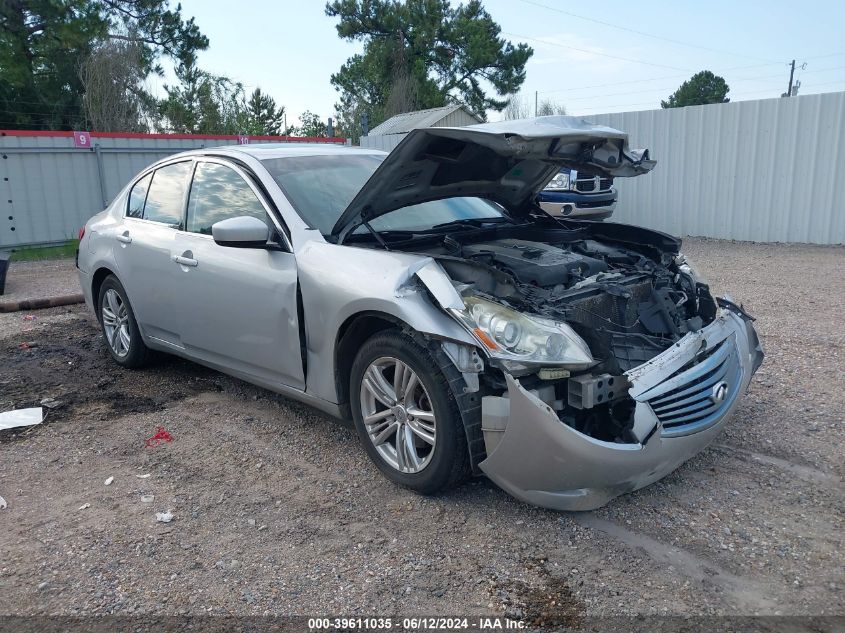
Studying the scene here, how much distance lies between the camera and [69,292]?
32.1 ft

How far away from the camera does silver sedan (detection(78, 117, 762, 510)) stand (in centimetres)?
315

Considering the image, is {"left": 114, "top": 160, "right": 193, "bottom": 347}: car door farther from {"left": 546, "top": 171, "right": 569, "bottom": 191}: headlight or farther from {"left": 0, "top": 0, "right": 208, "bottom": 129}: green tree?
{"left": 0, "top": 0, "right": 208, "bottom": 129}: green tree

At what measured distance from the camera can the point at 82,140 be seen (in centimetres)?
1442

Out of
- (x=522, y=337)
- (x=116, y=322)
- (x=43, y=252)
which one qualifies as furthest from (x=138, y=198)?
(x=43, y=252)

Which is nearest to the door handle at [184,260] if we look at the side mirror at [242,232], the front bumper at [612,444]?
the side mirror at [242,232]

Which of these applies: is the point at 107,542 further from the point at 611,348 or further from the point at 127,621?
the point at 611,348

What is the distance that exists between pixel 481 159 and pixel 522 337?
4.86 feet

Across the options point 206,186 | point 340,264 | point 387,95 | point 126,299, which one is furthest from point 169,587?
point 387,95

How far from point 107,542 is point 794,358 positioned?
4951 mm

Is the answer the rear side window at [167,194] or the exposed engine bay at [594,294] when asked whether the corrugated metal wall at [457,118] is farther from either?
the exposed engine bay at [594,294]

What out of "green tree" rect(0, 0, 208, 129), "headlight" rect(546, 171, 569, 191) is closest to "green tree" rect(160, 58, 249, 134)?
"green tree" rect(0, 0, 208, 129)

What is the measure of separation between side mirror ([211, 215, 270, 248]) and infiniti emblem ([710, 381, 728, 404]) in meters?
2.49

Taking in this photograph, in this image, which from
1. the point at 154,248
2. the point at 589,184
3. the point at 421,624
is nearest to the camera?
the point at 421,624

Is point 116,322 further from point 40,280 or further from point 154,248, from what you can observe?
point 40,280
